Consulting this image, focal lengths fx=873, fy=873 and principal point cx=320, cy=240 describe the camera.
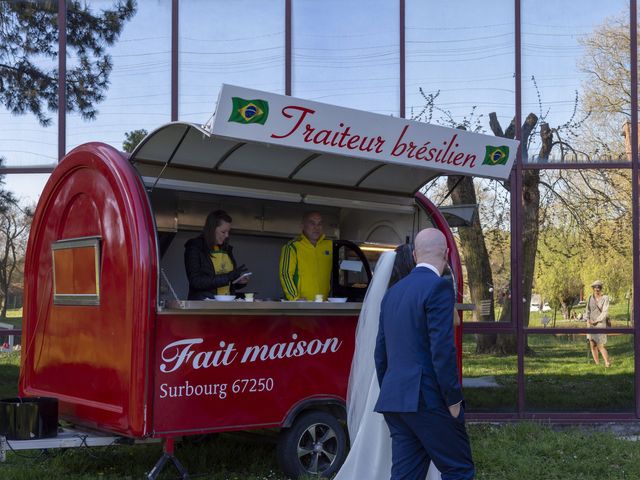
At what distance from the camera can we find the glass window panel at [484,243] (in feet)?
30.0

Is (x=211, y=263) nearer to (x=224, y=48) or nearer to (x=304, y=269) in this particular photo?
(x=304, y=269)

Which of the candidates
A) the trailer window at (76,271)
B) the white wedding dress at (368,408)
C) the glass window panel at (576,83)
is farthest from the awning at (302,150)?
the glass window panel at (576,83)

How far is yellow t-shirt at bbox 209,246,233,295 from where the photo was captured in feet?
22.7

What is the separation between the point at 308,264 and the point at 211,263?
40.1 inches

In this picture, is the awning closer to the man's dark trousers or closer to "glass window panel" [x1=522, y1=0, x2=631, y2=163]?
the man's dark trousers

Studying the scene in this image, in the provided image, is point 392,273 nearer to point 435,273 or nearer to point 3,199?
point 435,273

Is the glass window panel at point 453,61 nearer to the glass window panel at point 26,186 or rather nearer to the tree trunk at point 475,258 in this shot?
the tree trunk at point 475,258

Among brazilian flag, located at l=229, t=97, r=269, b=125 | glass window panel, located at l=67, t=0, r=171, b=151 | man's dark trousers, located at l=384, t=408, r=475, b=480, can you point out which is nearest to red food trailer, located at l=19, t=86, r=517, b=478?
brazilian flag, located at l=229, t=97, r=269, b=125

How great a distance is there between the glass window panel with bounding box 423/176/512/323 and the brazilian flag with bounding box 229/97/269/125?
3988 mm

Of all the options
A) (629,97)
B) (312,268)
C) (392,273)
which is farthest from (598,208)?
(392,273)

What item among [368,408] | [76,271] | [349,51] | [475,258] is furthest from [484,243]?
[76,271]

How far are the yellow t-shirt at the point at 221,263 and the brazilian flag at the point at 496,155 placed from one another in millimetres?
2177

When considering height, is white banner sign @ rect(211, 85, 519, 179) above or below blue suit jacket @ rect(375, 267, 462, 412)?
above

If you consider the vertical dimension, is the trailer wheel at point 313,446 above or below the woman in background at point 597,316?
below
